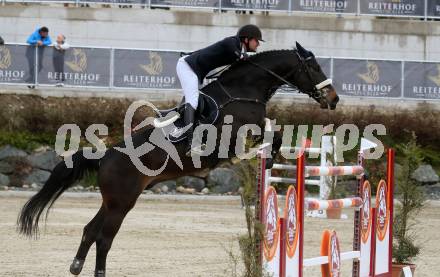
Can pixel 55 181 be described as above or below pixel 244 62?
below

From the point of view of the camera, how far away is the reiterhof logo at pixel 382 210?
982 cm

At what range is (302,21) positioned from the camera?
82.2ft

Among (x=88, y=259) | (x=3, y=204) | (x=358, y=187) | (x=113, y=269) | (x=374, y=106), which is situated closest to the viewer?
(x=358, y=187)

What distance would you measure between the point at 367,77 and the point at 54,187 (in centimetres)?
1289

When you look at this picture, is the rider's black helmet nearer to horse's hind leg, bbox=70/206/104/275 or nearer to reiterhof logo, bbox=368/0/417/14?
horse's hind leg, bbox=70/206/104/275

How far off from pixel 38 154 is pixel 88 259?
9326 millimetres

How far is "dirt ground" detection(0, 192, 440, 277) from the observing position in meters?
10.3

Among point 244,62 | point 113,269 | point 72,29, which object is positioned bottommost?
point 113,269

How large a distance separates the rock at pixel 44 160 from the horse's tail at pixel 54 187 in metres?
10.5

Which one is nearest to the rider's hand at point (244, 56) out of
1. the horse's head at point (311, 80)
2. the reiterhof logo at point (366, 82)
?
the horse's head at point (311, 80)

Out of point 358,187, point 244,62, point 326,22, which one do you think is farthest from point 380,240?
point 326,22

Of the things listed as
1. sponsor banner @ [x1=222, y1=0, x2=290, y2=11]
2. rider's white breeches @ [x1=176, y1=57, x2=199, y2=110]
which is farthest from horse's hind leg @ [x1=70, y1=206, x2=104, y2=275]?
sponsor banner @ [x1=222, y1=0, x2=290, y2=11]

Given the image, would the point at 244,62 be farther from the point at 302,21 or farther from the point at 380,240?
the point at 302,21

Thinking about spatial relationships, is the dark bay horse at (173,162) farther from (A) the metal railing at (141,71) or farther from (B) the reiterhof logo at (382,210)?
(A) the metal railing at (141,71)
